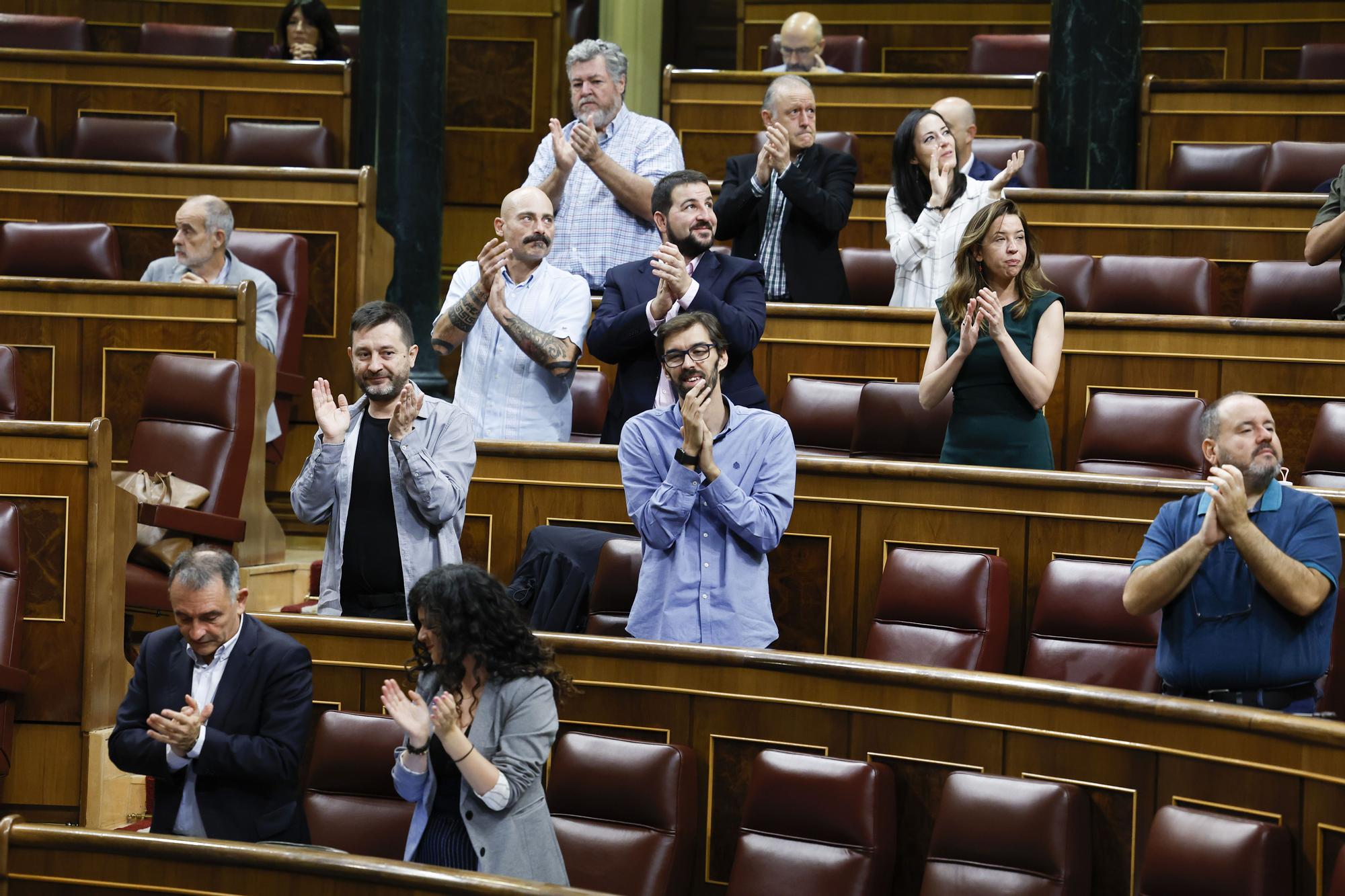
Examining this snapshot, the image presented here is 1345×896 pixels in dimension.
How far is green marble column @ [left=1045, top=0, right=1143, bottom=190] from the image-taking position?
399 centimetres

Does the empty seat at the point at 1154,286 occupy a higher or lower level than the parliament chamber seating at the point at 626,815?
higher

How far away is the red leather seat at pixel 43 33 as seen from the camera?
16.4 ft

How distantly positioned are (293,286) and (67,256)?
48 cm

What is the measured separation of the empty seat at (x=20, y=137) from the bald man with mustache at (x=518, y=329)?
6.71ft

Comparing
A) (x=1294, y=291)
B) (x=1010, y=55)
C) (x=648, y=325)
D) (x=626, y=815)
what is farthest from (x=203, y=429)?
(x=1010, y=55)

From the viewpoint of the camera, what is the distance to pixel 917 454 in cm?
282

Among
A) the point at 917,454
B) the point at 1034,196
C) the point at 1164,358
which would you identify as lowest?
the point at 917,454

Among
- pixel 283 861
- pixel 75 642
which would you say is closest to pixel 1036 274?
pixel 283 861

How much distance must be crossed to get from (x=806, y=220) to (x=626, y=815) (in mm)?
1380

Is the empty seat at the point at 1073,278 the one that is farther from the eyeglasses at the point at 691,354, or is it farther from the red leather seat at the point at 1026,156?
the eyeglasses at the point at 691,354

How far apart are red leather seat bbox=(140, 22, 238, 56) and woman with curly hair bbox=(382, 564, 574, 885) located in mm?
3596

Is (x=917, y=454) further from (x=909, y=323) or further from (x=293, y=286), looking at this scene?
(x=293, y=286)

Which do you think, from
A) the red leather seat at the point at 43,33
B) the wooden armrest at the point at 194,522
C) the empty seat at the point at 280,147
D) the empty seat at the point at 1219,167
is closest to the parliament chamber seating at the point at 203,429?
the wooden armrest at the point at 194,522

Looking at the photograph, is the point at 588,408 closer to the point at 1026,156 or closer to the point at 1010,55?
the point at 1026,156
